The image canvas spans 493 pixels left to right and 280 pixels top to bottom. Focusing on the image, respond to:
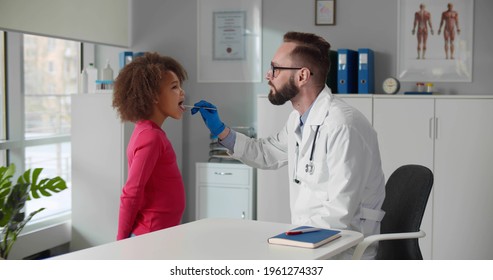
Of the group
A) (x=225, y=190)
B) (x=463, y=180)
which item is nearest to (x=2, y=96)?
(x=225, y=190)

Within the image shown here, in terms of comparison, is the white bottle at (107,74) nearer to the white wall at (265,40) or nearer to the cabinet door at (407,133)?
the white wall at (265,40)

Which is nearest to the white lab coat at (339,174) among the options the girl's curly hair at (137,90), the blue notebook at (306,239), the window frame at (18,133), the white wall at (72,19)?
the blue notebook at (306,239)

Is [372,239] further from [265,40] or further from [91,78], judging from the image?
[91,78]

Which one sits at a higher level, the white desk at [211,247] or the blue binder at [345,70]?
the blue binder at [345,70]

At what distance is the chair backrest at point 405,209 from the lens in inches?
100

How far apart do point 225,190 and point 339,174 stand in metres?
2.45

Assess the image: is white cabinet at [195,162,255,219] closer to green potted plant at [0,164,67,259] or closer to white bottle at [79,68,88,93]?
white bottle at [79,68,88,93]

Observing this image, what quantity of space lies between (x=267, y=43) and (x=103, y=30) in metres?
1.21

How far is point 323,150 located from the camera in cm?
255

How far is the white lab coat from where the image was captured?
2426 millimetres

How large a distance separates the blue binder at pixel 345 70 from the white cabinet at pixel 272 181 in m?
0.38

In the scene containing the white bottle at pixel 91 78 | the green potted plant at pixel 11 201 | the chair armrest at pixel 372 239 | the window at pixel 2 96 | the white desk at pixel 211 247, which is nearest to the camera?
the white desk at pixel 211 247

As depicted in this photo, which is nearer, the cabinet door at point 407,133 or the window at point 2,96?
the cabinet door at point 407,133
